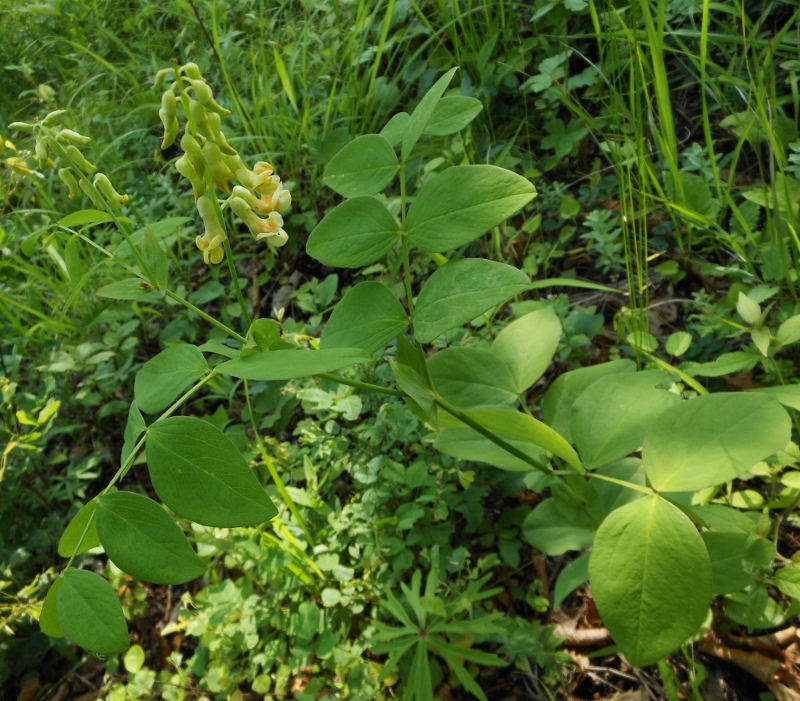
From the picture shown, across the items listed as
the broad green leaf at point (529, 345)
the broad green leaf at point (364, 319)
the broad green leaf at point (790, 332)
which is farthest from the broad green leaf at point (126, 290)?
the broad green leaf at point (790, 332)

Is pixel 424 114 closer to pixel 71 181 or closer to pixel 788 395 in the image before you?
pixel 71 181

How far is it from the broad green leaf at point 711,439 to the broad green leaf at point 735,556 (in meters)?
0.23

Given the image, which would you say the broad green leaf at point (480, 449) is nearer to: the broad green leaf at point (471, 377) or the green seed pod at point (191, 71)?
the broad green leaf at point (471, 377)

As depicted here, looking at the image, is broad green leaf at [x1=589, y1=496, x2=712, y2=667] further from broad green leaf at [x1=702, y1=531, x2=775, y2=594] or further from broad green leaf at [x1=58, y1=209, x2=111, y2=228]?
broad green leaf at [x1=58, y1=209, x2=111, y2=228]

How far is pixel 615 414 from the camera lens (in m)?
1.00

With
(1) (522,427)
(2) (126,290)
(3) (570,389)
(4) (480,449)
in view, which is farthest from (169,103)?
(3) (570,389)

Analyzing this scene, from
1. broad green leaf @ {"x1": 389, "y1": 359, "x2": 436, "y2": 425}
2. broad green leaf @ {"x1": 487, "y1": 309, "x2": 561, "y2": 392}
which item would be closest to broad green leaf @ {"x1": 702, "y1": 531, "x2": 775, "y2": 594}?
broad green leaf @ {"x1": 487, "y1": 309, "x2": 561, "y2": 392}

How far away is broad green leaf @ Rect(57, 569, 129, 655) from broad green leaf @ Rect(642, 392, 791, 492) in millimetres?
663

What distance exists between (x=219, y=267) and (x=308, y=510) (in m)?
1.09

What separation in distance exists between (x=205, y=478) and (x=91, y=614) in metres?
0.18

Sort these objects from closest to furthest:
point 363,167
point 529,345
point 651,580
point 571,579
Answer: point 651,580, point 363,167, point 571,579, point 529,345

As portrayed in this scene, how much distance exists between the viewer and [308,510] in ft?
5.13

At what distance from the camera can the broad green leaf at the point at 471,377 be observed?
113 centimetres

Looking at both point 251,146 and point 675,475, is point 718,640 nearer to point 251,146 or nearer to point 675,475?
point 675,475
